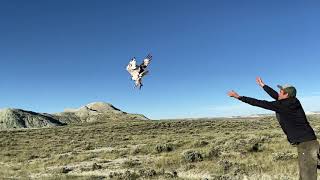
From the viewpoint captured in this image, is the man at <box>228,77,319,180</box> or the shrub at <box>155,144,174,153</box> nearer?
the man at <box>228,77,319,180</box>

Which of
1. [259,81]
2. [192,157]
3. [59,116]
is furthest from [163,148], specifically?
[59,116]

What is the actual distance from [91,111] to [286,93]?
15637 centimetres

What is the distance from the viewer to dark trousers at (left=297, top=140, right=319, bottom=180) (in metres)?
9.14

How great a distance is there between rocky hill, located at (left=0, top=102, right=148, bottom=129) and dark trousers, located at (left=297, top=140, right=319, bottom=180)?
115 metres

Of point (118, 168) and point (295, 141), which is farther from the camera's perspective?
point (118, 168)

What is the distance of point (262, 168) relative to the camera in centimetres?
1686

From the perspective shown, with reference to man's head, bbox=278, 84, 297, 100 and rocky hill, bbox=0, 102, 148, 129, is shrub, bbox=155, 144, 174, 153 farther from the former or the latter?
rocky hill, bbox=0, 102, 148, 129

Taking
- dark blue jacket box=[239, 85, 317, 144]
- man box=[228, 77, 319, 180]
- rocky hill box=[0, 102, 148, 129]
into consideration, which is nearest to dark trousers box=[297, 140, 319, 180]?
man box=[228, 77, 319, 180]

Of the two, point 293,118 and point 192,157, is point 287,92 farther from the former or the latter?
point 192,157

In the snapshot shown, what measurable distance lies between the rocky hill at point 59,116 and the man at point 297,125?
114602 millimetres

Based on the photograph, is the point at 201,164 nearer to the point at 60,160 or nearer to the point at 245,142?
the point at 245,142

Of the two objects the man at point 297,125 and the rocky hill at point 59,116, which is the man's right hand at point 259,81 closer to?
the man at point 297,125

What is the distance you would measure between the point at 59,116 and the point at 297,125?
143326 millimetres

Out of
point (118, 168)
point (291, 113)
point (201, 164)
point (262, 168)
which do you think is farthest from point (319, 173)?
point (118, 168)
